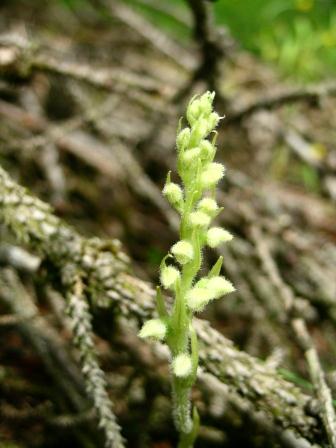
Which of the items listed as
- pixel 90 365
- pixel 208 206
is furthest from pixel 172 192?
pixel 90 365

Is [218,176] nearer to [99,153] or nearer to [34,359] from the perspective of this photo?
[34,359]

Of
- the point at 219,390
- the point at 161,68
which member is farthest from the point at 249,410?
the point at 161,68

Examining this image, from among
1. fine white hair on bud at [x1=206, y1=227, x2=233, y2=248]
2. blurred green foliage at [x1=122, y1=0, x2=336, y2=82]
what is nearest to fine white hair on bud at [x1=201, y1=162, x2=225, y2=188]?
fine white hair on bud at [x1=206, y1=227, x2=233, y2=248]

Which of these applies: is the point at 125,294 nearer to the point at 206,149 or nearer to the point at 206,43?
the point at 206,149

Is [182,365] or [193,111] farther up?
[193,111]

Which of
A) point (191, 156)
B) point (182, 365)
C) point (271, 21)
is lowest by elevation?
point (182, 365)

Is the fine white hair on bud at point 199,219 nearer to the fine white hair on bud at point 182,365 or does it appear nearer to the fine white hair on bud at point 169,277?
the fine white hair on bud at point 169,277

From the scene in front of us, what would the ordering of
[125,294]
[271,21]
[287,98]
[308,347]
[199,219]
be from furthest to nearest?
[271,21] < [287,98] < [308,347] < [125,294] < [199,219]
